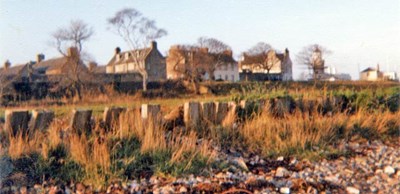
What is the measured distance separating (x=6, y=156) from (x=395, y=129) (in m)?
7.91

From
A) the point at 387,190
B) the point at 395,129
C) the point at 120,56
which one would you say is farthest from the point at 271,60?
the point at 387,190

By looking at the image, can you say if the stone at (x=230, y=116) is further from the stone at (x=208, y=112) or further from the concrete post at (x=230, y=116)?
the stone at (x=208, y=112)

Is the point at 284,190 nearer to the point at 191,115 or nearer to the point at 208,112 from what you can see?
the point at 191,115

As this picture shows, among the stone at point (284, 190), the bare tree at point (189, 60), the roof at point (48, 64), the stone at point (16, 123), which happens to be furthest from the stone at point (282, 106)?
the bare tree at point (189, 60)

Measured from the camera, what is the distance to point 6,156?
5.01 metres

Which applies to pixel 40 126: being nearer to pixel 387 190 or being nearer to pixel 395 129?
pixel 387 190

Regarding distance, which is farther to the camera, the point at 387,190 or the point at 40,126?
the point at 40,126

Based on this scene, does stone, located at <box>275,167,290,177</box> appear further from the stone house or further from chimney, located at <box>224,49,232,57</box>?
chimney, located at <box>224,49,232,57</box>

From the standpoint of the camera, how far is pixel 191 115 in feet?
23.4

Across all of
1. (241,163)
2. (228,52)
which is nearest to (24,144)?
(241,163)

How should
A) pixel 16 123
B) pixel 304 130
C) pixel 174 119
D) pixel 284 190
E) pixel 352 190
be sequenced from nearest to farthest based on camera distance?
pixel 284 190
pixel 352 190
pixel 16 123
pixel 304 130
pixel 174 119

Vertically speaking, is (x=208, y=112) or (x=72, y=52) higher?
(x=72, y=52)

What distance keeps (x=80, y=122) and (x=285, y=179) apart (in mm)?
3511

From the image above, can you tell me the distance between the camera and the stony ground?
14.0 feet
